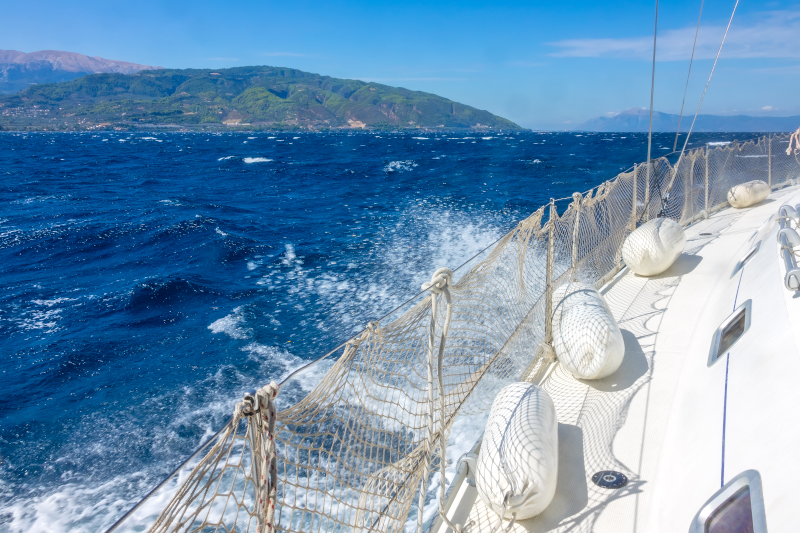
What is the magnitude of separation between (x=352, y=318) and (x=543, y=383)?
516cm

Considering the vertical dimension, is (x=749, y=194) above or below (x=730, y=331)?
above

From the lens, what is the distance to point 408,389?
19.0 ft

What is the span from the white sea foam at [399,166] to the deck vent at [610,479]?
112 ft

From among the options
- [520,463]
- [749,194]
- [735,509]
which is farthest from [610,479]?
[749,194]

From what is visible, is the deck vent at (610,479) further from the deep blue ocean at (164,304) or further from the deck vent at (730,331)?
the deep blue ocean at (164,304)

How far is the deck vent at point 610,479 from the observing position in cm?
296

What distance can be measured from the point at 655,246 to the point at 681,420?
3839mm

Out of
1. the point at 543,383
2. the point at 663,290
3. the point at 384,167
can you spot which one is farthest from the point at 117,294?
the point at 384,167

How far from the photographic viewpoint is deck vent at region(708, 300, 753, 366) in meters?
3.02

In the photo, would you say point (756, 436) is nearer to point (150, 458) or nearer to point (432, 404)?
point (432, 404)

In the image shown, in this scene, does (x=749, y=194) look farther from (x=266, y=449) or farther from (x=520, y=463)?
(x=266, y=449)

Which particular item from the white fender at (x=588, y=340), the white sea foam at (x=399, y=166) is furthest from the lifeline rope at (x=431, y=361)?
the white sea foam at (x=399, y=166)

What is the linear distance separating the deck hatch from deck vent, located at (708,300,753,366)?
4.51 ft

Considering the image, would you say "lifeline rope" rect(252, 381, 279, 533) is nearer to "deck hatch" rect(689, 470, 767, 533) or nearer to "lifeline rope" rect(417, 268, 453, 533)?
"lifeline rope" rect(417, 268, 453, 533)
